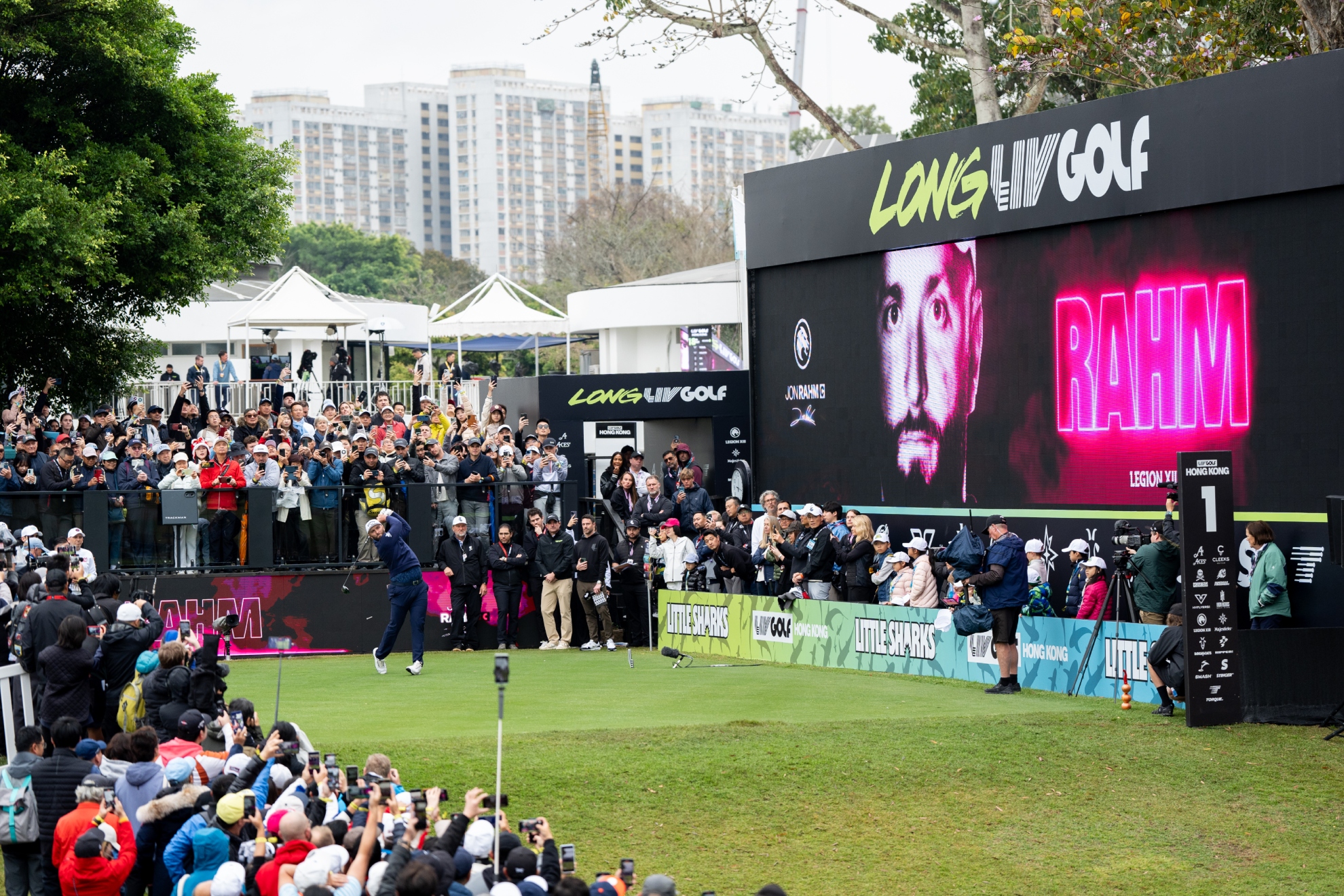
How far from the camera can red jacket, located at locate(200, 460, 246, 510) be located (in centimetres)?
2120

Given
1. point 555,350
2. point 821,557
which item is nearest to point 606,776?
point 821,557

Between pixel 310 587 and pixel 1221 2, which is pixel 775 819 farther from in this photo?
pixel 1221 2

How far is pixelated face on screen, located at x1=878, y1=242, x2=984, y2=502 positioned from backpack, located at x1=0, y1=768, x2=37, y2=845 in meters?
12.1

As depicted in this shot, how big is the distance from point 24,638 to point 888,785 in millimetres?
7585

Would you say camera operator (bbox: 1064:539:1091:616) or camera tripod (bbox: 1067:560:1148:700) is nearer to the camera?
camera tripod (bbox: 1067:560:1148:700)

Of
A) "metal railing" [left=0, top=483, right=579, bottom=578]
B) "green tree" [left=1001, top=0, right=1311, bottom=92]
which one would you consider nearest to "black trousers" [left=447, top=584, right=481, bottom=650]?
"metal railing" [left=0, top=483, right=579, bottom=578]

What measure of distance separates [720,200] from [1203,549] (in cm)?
8485

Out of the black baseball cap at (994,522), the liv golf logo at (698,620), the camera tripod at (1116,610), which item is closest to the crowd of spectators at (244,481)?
the liv golf logo at (698,620)

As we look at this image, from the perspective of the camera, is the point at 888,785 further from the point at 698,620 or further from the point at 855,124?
the point at 855,124

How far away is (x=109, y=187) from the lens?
77.9 ft

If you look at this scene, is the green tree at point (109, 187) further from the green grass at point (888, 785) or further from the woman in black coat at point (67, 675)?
the woman in black coat at point (67, 675)

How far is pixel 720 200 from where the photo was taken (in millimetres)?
96750

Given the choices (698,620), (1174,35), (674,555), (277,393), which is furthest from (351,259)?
(698,620)

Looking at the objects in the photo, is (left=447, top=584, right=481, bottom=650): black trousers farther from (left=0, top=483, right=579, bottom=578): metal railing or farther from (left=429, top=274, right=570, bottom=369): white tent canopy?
(left=429, top=274, right=570, bottom=369): white tent canopy
